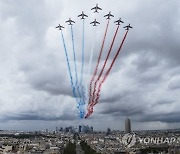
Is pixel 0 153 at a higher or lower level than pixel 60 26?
lower

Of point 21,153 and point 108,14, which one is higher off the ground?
point 108,14

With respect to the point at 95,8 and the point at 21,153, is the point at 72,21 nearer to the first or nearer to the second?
the point at 95,8

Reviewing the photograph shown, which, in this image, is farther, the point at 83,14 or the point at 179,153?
the point at 179,153

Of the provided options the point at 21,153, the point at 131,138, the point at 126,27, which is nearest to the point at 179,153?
the point at 131,138

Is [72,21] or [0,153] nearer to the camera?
[72,21]

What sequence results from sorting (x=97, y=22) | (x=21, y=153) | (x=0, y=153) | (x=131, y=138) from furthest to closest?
(x=21, y=153)
(x=0, y=153)
(x=131, y=138)
(x=97, y=22)

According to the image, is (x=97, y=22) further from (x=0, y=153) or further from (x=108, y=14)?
(x=0, y=153)

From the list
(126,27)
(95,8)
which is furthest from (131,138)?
(95,8)

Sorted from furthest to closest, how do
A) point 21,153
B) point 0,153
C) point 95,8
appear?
point 21,153 < point 0,153 < point 95,8

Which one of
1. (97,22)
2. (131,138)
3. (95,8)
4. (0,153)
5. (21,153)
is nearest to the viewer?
(95,8)
